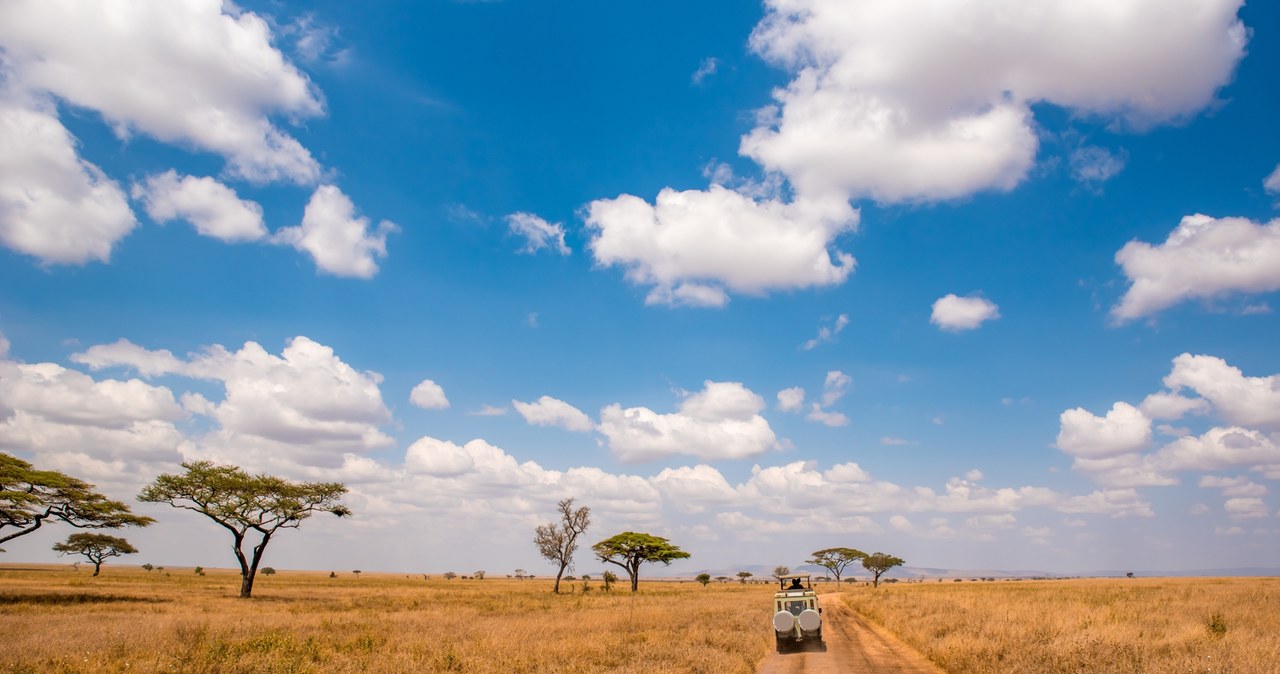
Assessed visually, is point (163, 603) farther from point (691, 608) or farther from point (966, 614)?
point (966, 614)

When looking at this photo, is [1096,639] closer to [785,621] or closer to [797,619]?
[797,619]

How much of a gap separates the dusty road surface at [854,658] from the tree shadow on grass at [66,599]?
40.3m

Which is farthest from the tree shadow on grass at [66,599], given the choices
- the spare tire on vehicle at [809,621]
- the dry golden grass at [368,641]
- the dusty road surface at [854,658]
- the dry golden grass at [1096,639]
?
the dry golden grass at [1096,639]

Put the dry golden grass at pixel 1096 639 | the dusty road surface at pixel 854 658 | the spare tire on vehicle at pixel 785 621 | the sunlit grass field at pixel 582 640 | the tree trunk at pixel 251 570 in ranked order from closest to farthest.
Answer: the dry golden grass at pixel 1096 639
the sunlit grass field at pixel 582 640
the dusty road surface at pixel 854 658
the spare tire on vehicle at pixel 785 621
the tree trunk at pixel 251 570

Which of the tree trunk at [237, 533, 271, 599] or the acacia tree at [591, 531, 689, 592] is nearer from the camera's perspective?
the tree trunk at [237, 533, 271, 599]

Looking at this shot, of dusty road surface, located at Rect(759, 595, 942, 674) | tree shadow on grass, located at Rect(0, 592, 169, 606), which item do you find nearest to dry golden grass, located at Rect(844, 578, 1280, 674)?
dusty road surface, located at Rect(759, 595, 942, 674)

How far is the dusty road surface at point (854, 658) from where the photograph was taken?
62.1 ft

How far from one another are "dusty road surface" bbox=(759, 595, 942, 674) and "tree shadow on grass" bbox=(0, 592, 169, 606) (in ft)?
132

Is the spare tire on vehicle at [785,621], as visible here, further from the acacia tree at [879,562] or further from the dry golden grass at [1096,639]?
the acacia tree at [879,562]

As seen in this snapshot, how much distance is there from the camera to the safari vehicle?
21672 mm

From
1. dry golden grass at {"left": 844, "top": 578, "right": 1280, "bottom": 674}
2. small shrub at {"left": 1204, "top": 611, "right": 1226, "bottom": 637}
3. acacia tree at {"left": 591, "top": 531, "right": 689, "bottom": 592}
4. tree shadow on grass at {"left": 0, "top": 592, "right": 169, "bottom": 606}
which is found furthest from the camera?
acacia tree at {"left": 591, "top": 531, "right": 689, "bottom": 592}

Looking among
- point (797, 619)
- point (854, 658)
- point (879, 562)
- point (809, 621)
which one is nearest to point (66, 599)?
point (797, 619)

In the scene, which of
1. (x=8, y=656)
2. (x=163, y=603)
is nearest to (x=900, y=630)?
(x=8, y=656)

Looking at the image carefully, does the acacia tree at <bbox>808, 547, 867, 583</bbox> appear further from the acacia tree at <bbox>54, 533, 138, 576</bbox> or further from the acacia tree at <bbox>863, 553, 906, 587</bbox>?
the acacia tree at <bbox>54, 533, 138, 576</bbox>
